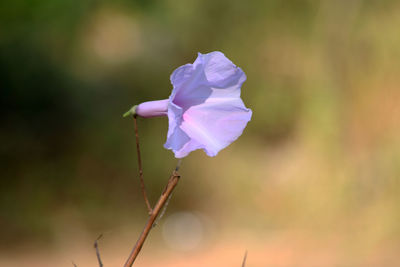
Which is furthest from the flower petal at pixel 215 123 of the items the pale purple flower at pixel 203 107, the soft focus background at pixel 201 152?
the soft focus background at pixel 201 152

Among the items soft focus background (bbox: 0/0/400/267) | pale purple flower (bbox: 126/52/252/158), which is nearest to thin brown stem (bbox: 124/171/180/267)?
pale purple flower (bbox: 126/52/252/158)

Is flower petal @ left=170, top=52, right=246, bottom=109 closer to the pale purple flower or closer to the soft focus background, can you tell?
the pale purple flower

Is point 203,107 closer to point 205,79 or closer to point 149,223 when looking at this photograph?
point 205,79

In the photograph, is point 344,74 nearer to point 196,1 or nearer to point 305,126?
point 305,126

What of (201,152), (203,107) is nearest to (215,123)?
(203,107)

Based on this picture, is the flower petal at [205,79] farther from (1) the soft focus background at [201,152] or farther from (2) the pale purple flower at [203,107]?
(1) the soft focus background at [201,152]

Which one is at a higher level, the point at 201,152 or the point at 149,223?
the point at 201,152
